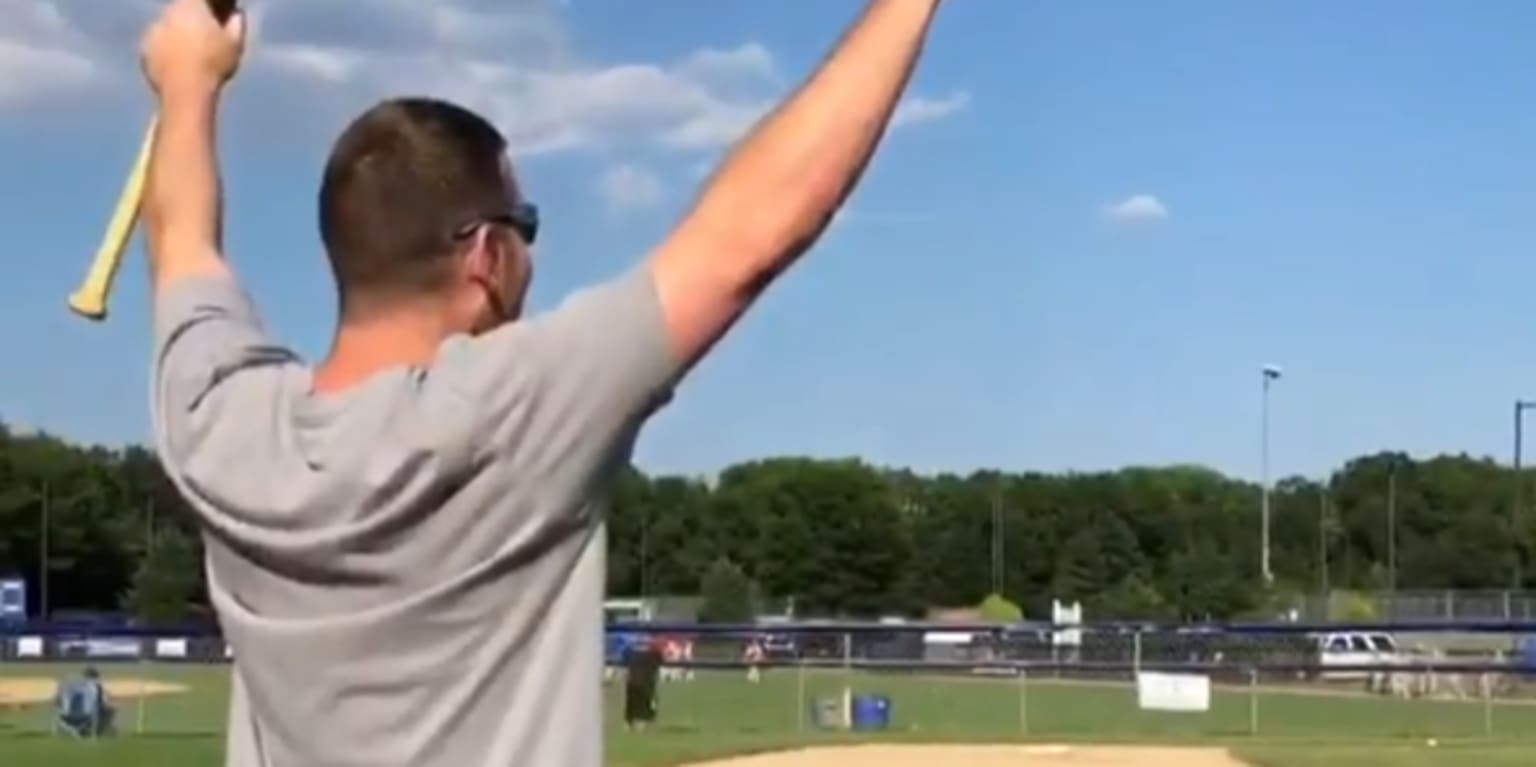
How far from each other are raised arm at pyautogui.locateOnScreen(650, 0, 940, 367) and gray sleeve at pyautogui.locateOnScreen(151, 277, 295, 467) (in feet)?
1.18

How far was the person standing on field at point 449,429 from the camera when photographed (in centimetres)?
195

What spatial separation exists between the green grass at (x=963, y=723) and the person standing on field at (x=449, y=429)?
883 inches

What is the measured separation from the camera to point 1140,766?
2605 cm

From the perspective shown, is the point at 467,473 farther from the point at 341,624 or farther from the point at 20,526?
the point at 20,526

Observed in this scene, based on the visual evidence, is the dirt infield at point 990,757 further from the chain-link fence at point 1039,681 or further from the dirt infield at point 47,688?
the dirt infield at point 47,688

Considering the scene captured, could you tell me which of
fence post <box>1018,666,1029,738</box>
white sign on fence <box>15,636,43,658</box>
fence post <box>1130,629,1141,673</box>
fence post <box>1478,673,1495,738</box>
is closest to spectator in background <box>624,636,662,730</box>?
fence post <box>1018,666,1029,738</box>

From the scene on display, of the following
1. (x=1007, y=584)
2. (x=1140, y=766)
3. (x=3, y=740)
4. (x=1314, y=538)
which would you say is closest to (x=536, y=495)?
(x=1140, y=766)

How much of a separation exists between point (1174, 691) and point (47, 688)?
21900mm

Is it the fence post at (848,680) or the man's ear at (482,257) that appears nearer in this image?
the man's ear at (482,257)

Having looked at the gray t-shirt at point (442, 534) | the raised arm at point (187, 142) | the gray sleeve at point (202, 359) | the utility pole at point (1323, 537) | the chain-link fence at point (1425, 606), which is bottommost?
the chain-link fence at point (1425, 606)

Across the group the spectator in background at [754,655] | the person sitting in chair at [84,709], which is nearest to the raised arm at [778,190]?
the person sitting in chair at [84,709]

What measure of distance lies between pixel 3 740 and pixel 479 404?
27975mm

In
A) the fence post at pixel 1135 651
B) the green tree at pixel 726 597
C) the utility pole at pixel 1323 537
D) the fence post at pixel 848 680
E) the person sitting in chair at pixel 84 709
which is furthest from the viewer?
the utility pole at pixel 1323 537

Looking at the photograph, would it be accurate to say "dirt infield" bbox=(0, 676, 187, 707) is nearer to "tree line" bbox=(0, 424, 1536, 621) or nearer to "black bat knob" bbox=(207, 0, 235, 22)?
"black bat knob" bbox=(207, 0, 235, 22)
